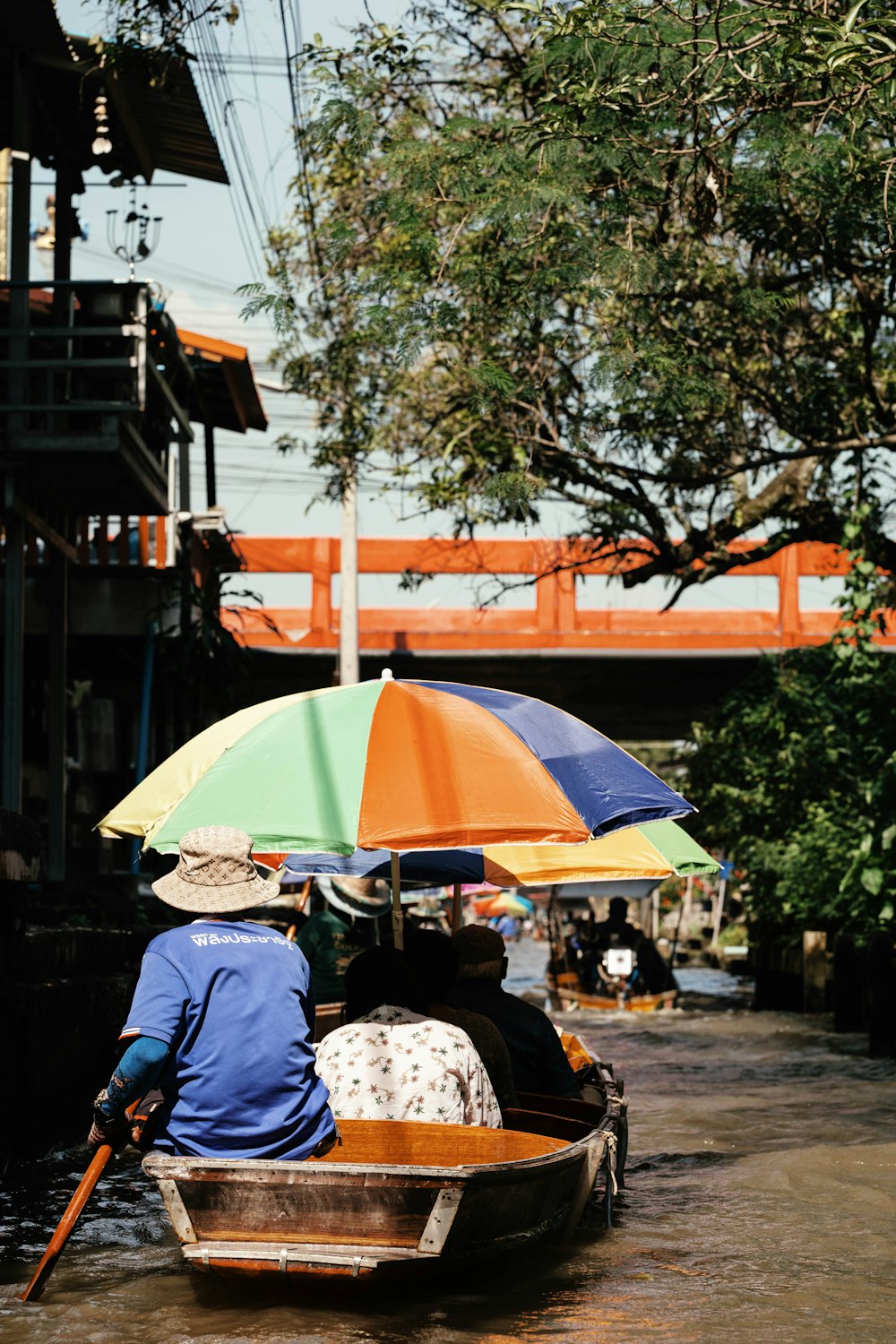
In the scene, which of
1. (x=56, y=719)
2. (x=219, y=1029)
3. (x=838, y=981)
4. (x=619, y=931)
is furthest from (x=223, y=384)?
(x=219, y=1029)

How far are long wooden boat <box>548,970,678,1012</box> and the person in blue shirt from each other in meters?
16.8

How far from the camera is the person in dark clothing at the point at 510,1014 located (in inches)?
301

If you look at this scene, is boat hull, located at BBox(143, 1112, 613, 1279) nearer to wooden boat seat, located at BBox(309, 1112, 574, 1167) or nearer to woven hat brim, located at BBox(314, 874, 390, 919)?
wooden boat seat, located at BBox(309, 1112, 574, 1167)

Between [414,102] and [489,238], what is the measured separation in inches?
54.0

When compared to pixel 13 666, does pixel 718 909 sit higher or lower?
lower

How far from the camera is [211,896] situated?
5.45 m

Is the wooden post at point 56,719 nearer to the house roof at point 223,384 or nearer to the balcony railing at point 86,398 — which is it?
the balcony railing at point 86,398

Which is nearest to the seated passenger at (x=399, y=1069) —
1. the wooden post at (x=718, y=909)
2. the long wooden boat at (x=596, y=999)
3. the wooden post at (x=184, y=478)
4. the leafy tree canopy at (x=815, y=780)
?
the leafy tree canopy at (x=815, y=780)

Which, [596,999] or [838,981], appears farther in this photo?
[596,999]

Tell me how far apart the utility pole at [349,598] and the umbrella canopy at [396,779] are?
12.5 meters

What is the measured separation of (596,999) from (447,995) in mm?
15473

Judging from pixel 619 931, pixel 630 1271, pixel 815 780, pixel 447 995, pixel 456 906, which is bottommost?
Result: pixel 619 931

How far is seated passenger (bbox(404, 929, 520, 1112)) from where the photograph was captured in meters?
6.87

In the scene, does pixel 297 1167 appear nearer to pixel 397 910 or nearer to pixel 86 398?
pixel 397 910
